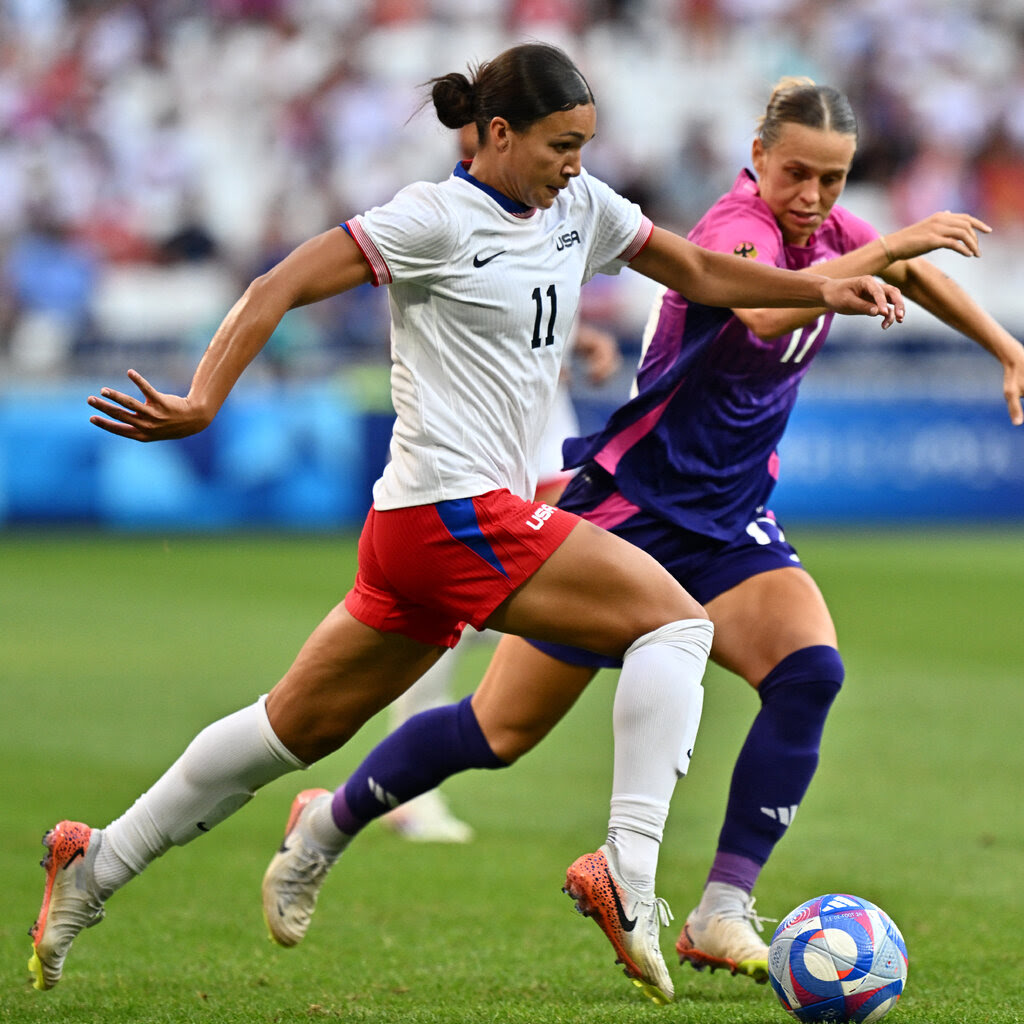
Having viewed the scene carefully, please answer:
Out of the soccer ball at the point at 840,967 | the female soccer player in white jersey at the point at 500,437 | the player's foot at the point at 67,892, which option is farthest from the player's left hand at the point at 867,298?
the player's foot at the point at 67,892

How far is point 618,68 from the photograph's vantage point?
21109mm

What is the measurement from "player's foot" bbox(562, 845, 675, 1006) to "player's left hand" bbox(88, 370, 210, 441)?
128cm

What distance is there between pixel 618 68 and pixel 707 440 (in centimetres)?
1725

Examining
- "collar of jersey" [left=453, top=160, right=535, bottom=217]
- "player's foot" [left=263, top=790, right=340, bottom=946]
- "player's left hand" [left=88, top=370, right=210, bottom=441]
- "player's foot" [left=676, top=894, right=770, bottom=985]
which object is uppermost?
"collar of jersey" [left=453, top=160, right=535, bottom=217]

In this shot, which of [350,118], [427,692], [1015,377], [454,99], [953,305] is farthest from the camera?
[350,118]

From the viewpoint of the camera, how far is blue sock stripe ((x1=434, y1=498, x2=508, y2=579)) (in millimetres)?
3824

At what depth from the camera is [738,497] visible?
15.8 ft

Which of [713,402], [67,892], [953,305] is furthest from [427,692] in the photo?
[953,305]

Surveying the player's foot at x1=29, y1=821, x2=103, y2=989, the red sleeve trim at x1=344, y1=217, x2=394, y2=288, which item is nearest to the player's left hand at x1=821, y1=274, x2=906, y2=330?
the red sleeve trim at x1=344, y1=217, x2=394, y2=288

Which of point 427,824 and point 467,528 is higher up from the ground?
point 467,528

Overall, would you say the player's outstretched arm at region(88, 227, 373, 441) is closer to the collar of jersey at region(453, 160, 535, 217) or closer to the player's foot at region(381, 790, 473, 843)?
the collar of jersey at region(453, 160, 535, 217)

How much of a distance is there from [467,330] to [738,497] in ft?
4.13

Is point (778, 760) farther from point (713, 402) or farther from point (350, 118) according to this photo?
point (350, 118)

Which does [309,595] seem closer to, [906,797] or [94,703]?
[94,703]
